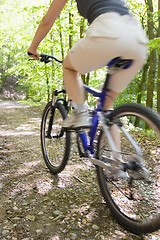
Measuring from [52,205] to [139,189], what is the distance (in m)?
0.96

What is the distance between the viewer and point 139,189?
195 centimetres

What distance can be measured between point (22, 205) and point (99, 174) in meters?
0.88

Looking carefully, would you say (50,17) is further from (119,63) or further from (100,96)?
(100,96)

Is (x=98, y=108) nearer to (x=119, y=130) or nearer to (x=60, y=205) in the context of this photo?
(x=119, y=130)

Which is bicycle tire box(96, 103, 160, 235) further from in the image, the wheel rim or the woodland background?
the woodland background

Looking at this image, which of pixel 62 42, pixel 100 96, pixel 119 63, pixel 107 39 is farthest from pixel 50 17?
pixel 62 42

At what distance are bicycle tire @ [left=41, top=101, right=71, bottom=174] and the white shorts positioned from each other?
122 cm

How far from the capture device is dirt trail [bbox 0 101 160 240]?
6.38 ft

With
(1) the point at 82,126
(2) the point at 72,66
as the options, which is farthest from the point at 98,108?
(2) the point at 72,66

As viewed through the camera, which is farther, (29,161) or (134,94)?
(134,94)

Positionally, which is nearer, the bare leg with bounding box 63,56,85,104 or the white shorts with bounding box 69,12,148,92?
the white shorts with bounding box 69,12,148,92

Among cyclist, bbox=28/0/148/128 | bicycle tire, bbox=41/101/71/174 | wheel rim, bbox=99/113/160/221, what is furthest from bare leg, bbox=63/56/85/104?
bicycle tire, bbox=41/101/71/174

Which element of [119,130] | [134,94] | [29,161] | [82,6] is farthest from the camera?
[134,94]

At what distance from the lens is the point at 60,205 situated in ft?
7.80
